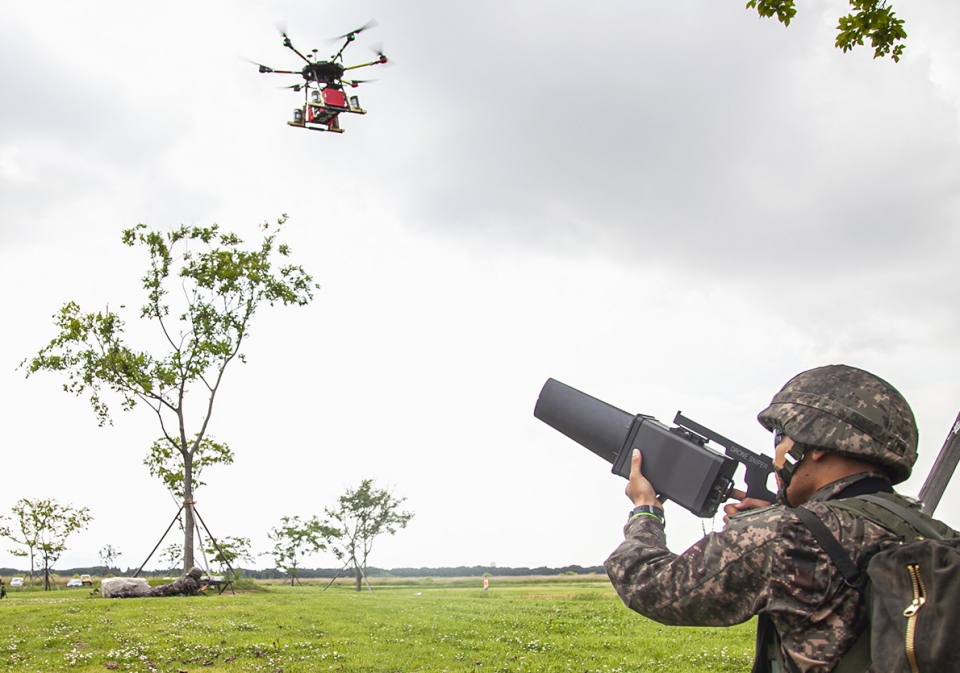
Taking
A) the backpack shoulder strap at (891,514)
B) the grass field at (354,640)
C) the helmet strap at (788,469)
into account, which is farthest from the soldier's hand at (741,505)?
the grass field at (354,640)

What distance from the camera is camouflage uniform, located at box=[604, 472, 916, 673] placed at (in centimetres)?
306

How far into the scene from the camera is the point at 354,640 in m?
14.7

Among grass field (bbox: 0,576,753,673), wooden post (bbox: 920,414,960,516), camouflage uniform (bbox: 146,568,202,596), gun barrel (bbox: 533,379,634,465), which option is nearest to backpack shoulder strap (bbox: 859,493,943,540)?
gun barrel (bbox: 533,379,634,465)

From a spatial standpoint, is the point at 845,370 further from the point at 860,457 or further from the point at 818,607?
the point at 818,607

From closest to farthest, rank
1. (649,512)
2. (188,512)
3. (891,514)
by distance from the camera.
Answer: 1. (891,514)
2. (649,512)
3. (188,512)

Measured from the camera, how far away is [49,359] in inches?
1441

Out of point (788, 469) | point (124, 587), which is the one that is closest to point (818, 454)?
point (788, 469)

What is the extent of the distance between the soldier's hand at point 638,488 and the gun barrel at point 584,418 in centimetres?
23

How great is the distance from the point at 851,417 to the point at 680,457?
87 cm

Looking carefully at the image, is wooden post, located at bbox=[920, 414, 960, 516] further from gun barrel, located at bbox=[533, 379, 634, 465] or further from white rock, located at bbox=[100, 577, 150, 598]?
white rock, located at bbox=[100, 577, 150, 598]

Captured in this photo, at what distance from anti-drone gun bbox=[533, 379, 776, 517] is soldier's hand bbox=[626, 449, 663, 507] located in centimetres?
5

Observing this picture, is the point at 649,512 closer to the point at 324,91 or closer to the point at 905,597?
the point at 905,597

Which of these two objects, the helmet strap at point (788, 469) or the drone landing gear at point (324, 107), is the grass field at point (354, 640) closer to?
the helmet strap at point (788, 469)

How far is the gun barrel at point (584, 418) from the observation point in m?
4.49
